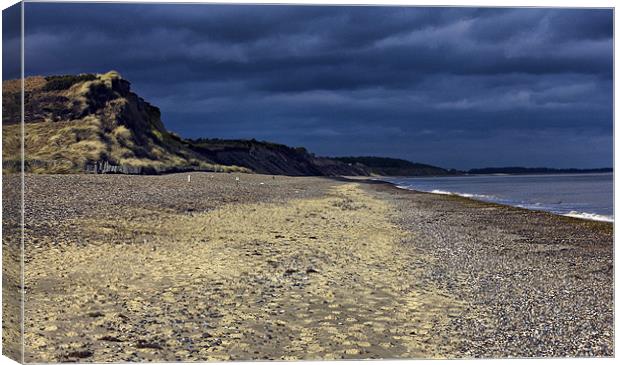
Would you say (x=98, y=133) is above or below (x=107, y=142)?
above

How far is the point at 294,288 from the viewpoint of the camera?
8.21m

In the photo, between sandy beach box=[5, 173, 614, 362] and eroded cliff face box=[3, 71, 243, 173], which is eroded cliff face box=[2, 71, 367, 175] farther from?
sandy beach box=[5, 173, 614, 362]

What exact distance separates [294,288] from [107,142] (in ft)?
99.1

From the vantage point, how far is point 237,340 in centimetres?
621

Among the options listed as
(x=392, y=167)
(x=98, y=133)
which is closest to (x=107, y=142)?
(x=98, y=133)

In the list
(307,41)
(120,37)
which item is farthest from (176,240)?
(307,41)

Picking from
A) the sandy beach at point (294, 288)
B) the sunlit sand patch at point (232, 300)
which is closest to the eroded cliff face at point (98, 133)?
the sandy beach at point (294, 288)

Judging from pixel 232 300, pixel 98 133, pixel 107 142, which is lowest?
pixel 232 300

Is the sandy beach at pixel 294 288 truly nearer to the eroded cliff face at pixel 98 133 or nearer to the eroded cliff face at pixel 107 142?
the eroded cliff face at pixel 107 142

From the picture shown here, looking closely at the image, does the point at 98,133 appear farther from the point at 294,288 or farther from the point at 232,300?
the point at 232,300

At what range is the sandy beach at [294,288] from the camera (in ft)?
20.2

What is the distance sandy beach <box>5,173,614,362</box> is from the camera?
617 cm

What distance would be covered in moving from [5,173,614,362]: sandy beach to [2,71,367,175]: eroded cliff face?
2141mm

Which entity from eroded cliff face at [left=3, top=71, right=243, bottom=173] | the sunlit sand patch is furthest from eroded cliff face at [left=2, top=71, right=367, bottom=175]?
the sunlit sand patch
